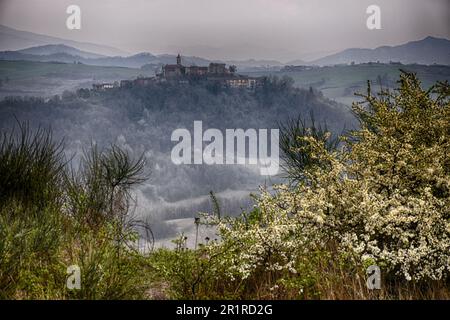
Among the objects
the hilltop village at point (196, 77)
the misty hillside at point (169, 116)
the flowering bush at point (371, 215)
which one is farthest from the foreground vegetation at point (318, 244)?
the hilltop village at point (196, 77)

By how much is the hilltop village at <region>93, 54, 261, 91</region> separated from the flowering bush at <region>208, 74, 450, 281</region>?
859cm

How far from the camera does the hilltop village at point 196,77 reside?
14.4 meters

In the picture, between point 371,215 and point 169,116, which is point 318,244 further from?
point 169,116

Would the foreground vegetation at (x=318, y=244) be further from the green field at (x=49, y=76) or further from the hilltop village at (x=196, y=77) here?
the green field at (x=49, y=76)

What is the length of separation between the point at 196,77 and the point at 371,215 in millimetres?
11528

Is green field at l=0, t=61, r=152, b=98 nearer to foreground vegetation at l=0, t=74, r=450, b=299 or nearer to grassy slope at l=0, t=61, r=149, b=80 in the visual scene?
grassy slope at l=0, t=61, r=149, b=80

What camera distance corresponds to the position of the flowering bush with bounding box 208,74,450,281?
4.48 meters

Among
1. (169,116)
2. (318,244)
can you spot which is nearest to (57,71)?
(169,116)

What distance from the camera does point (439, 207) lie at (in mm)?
4836

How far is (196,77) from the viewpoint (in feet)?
51.2

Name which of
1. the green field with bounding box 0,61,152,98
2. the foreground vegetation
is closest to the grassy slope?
the green field with bounding box 0,61,152,98
